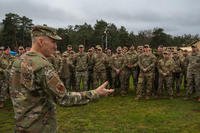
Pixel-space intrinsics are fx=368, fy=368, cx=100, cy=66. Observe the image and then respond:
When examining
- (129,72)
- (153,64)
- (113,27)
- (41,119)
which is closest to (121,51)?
(129,72)

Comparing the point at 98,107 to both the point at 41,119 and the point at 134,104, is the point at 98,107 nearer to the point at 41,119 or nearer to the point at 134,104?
the point at 134,104

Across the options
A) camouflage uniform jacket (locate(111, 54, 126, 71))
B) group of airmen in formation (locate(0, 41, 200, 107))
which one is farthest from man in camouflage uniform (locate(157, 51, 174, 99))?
camouflage uniform jacket (locate(111, 54, 126, 71))

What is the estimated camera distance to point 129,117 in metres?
11.5

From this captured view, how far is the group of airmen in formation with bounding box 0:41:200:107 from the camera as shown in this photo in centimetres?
1483

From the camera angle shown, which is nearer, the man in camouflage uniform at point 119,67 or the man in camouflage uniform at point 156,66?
the man in camouflage uniform at point 156,66

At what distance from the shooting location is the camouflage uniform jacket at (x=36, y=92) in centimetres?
383

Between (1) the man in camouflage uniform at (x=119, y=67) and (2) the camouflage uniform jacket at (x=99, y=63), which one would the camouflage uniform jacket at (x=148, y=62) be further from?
(2) the camouflage uniform jacket at (x=99, y=63)

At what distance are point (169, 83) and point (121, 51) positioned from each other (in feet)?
9.27

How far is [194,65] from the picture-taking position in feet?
48.0

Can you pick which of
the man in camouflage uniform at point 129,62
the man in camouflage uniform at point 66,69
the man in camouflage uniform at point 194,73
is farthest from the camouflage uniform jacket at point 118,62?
the man in camouflage uniform at point 194,73

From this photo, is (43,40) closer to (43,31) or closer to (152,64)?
(43,31)

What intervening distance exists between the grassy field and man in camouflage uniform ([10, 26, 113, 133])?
5754mm

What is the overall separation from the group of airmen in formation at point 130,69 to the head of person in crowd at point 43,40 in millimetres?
10045

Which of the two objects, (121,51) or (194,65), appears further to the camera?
(121,51)
